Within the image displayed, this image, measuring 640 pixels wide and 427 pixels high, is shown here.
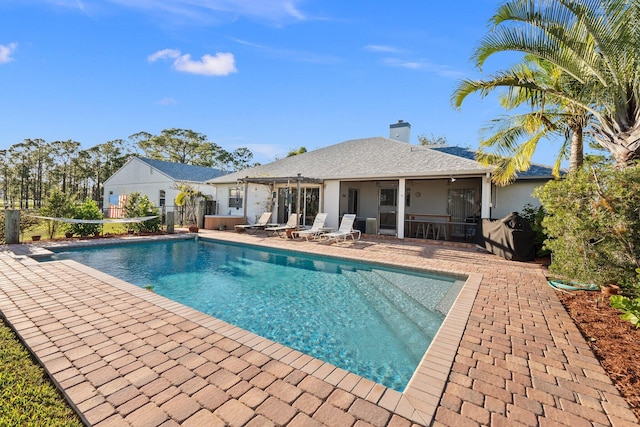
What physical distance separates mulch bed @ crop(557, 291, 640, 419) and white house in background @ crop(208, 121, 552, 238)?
21.5 feet

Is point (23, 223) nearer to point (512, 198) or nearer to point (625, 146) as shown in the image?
point (625, 146)

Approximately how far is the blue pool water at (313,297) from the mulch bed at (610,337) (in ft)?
6.26

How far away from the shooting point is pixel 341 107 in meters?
17.8

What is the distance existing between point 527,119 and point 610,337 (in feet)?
22.5

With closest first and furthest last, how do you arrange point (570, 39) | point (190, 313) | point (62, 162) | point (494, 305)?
point (190, 313) → point (494, 305) → point (570, 39) → point (62, 162)

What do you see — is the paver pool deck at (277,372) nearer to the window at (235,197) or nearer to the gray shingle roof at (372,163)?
the gray shingle roof at (372,163)

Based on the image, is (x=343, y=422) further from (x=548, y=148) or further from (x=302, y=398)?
(x=548, y=148)

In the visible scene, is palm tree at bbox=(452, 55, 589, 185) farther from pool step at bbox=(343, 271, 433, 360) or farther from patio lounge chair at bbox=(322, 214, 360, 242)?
patio lounge chair at bbox=(322, 214, 360, 242)

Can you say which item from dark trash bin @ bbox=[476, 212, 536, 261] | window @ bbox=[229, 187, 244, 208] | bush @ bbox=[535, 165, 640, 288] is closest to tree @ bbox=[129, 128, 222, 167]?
window @ bbox=[229, 187, 244, 208]

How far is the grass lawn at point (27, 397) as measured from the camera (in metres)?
2.18

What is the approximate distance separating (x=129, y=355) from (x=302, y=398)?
1.96 meters

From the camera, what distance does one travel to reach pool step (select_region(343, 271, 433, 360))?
429 centimetres

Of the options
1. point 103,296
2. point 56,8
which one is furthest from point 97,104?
point 103,296

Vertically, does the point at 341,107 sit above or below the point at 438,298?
above
